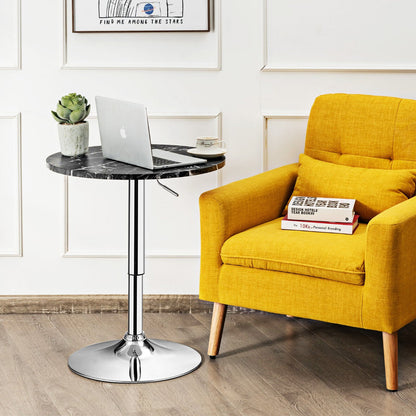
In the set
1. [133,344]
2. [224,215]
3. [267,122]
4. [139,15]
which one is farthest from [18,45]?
[133,344]

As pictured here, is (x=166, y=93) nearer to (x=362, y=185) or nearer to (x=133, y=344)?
Result: (x=362, y=185)

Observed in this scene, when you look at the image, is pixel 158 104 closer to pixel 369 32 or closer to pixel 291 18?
pixel 291 18

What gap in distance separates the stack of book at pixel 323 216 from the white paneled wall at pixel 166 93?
511mm

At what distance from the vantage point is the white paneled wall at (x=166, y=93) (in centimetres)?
303

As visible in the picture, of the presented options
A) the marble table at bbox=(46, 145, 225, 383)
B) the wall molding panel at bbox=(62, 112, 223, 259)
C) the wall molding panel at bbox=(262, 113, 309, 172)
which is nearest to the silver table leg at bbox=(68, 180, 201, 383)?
the marble table at bbox=(46, 145, 225, 383)

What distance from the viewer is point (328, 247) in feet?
8.02

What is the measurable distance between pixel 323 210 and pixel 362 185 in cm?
22

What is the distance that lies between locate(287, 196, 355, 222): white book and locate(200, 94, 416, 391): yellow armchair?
2.7 inches

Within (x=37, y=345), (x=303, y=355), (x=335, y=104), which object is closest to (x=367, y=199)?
(x=335, y=104)

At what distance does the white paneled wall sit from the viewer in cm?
303

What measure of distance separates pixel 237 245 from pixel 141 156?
442 millimetres

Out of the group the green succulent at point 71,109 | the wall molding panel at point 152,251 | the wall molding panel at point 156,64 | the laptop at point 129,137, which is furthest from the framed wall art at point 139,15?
the laptop at point 129,137

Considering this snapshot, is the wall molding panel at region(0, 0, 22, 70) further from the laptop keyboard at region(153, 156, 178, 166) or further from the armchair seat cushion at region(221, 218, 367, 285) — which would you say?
the armchair seat cushion at region(221, 218, 367, 285)

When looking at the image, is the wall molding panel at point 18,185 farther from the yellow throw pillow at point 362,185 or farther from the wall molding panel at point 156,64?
the yellow throw pillow at point 362,185
